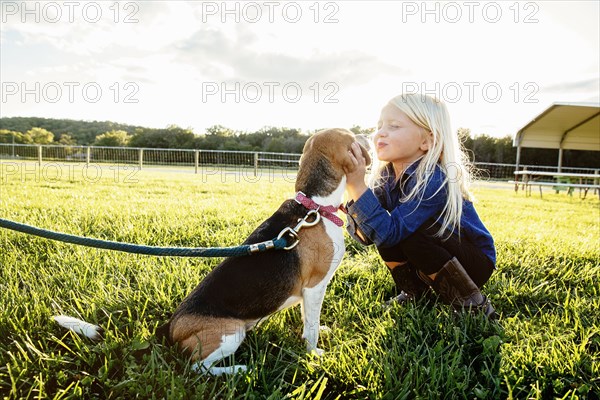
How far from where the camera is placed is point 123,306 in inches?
107

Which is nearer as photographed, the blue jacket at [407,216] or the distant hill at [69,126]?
the blue jacket at [407,216]

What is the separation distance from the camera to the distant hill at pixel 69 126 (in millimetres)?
69688

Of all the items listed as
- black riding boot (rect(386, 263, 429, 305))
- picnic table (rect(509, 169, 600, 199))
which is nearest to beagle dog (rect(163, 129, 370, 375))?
black riding boot (rect(386, 263, 429, 305))

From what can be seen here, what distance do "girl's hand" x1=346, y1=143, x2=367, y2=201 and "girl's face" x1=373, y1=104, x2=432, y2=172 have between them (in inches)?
16.8

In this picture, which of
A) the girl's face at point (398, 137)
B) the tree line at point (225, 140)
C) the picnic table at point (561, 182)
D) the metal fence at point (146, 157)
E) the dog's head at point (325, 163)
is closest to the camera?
the dog's head at point (325, 163)

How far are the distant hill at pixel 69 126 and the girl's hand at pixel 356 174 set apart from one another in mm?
73191

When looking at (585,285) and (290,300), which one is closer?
(290,300)

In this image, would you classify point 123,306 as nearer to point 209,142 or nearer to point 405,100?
point 405,100

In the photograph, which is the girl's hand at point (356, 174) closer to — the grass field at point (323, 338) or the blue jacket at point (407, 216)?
the blue jacket at point (407, 216)

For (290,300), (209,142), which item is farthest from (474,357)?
(209,142)

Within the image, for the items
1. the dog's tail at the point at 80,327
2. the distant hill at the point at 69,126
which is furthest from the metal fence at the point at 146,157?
the distant hill at the point at 69,126

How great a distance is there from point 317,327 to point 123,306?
1.34m

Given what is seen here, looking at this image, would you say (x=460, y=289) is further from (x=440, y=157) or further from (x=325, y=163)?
(x=325, y=163)

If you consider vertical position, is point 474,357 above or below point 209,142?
below
